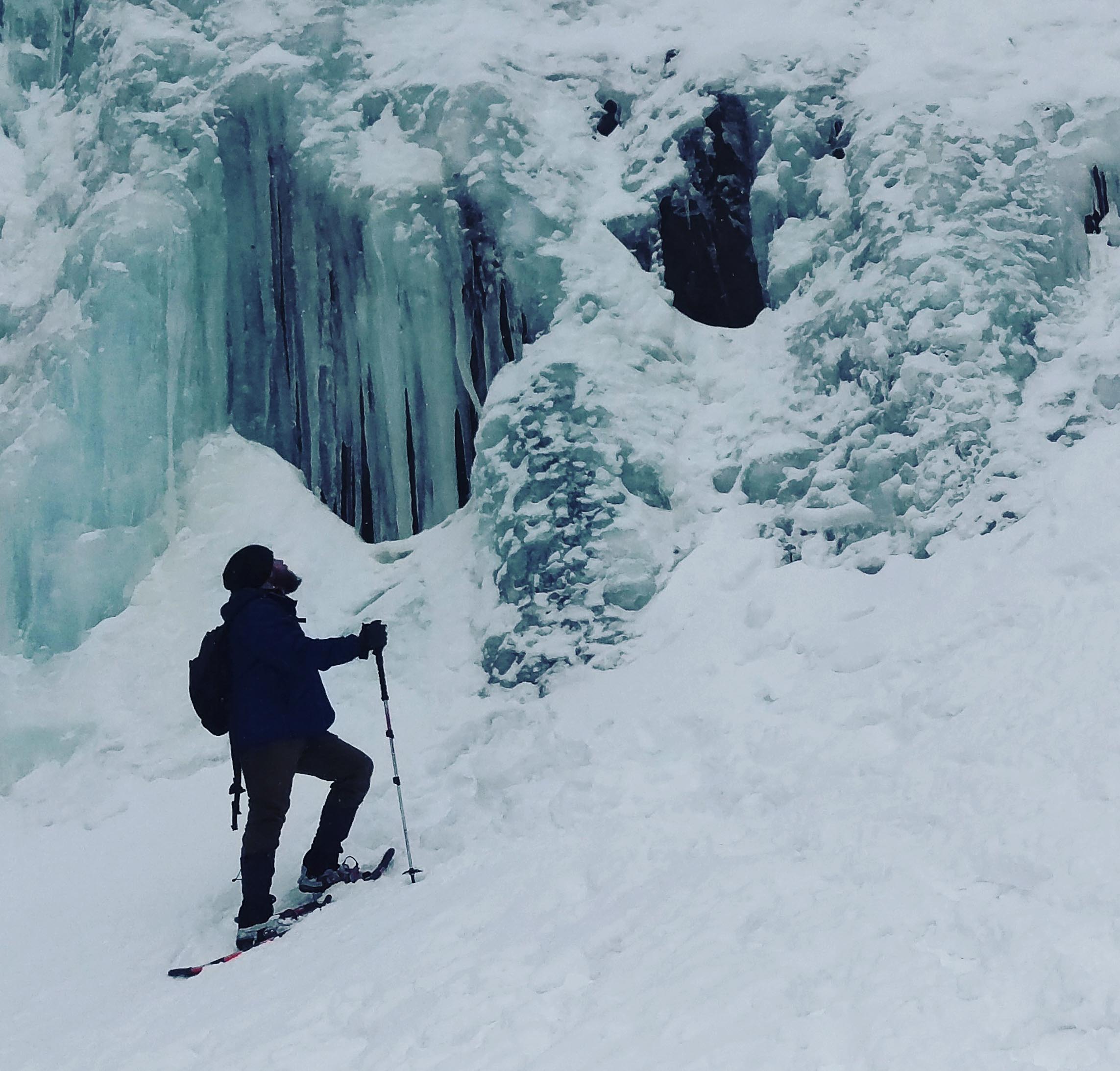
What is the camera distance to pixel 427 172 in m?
8.27

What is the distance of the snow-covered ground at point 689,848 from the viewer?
271 centimetres

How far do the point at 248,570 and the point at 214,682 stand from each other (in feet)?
1.70

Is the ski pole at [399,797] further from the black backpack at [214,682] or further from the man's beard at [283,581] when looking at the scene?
the black backpack at [214,682]

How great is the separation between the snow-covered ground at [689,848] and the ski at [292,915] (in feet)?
0.25

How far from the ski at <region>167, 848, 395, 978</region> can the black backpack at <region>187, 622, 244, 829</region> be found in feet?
1.54

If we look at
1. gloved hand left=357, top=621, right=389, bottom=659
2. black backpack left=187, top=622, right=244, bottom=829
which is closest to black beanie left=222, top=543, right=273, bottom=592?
black backpack left=187, top=622, right=244, bottom=829

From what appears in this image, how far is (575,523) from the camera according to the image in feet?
21.8

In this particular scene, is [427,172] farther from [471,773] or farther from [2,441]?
[471,773]

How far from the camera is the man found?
4.41 metres

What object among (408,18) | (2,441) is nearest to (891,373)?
(408,18)

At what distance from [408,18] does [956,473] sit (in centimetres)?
633

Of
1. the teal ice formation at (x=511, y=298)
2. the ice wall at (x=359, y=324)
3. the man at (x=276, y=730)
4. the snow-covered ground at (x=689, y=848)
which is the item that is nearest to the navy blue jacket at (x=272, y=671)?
the man at (x=276, y=730)

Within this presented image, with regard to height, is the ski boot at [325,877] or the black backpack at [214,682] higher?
the black backpack at [214,682]

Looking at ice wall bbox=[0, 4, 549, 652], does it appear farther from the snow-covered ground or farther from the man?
the man
